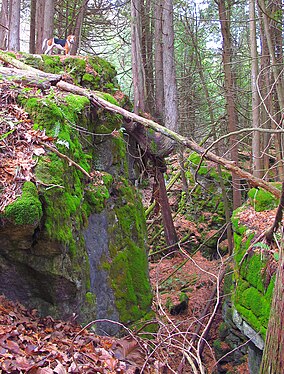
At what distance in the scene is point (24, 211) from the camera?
3424 millimetres

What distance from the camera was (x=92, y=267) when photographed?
488 cm

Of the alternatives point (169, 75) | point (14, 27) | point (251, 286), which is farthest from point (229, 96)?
point (14, 27)

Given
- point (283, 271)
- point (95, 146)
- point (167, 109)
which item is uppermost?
point (167, 109)

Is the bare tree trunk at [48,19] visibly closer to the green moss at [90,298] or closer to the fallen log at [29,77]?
the fallen log at [29,77]

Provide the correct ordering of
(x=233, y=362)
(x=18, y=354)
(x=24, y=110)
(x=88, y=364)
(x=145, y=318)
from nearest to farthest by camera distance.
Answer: (x=18, y=354) → (x=88, y=364) → (x=24, y=110) → (x=145, y=318) → (x=233, y=362)

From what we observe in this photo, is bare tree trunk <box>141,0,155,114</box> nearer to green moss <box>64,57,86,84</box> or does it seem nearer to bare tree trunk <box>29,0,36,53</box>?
bare tree trunk <box>29,0,36,53</box>

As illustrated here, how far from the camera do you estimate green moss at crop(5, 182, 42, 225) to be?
11.2 feet

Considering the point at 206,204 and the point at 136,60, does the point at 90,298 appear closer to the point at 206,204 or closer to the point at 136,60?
the point at 136,60

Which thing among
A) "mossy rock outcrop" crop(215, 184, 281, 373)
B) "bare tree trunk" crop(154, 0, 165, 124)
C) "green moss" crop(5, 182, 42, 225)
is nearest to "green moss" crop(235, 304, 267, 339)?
"mossy rock outcrop" crop(215, 184, 281, 373)

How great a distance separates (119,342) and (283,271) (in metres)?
1.96

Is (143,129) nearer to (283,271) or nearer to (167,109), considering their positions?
(167,109)

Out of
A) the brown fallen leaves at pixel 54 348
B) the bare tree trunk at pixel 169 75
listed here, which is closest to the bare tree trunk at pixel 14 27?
the bare tree trunk at pixel 169 75

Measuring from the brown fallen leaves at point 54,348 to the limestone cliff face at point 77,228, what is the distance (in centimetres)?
30

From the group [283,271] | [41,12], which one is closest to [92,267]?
[283,271]
